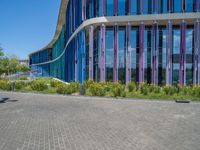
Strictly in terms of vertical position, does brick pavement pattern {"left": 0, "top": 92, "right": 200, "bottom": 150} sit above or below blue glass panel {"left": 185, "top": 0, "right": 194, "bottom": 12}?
below

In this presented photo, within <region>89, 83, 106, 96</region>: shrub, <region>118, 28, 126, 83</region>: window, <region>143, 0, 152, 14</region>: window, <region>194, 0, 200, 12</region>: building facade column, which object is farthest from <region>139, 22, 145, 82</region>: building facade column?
<region>89, 83, 106, 96</region>: shrub

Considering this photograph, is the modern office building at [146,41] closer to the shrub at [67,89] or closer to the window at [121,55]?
the window at [121,55]

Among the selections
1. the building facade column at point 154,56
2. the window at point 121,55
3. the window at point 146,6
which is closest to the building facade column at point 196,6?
the building facade column at point 154,56

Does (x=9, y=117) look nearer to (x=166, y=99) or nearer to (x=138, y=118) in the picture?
(x=138, y=118)

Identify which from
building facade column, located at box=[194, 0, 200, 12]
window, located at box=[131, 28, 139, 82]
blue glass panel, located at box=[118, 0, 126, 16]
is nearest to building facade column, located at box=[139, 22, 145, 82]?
window, located at box=[131, 28, 139, 82]

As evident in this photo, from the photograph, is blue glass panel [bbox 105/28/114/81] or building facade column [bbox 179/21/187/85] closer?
building facade column [bbox 179/21/187/85]

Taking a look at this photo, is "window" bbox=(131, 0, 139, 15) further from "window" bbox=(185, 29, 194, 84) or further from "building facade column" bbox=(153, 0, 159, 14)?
"window" bbox=(185, 29, 194, 84)

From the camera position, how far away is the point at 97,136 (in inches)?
274

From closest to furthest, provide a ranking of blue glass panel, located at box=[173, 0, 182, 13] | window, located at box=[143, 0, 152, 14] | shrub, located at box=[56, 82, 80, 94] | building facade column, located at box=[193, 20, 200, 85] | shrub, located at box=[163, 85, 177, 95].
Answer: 1. shrub, located at box=[163, 85, 177, 95]
2. shrub, located at box=[56, 82, 80, 94]
3. building facade column, located at box=[193, 20, 200, 85]
4. blue glass panel, located at box=[173, 0, 182, 13]
5. window, located at box=[143, 0, 152, 14]

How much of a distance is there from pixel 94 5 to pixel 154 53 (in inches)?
395

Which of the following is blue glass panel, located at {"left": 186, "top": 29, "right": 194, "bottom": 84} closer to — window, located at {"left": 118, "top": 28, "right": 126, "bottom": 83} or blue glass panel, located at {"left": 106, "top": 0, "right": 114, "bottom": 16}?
window, located at {"left": 118, "top": 28, "right": 126, "bottom": 83}

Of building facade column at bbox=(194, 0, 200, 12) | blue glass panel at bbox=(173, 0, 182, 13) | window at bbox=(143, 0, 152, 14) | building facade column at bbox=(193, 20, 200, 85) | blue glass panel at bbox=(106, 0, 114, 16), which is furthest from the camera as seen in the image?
blue glass panel at bbox=(106, 0, 114, 16)

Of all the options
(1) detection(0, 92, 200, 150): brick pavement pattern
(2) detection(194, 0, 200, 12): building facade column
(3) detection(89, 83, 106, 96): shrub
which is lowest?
(1) detection(0, 92, 200, 150): brick pavement pattern

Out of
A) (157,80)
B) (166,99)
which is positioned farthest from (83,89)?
(157,80)
